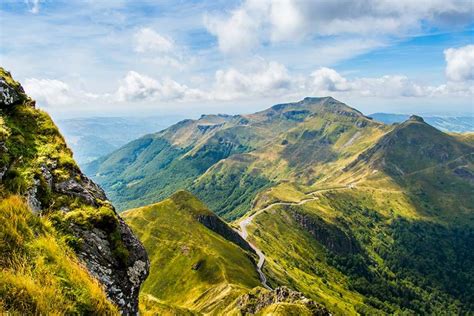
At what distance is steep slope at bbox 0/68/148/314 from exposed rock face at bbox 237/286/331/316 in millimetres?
74787

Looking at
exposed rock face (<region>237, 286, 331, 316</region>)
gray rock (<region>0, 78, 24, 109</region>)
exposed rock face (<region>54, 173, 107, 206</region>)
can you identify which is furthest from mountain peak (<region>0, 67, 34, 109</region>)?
exposed rock face (<region>237, 286, 331, 316</region>)

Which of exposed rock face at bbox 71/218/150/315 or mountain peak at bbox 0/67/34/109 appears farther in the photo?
mountain peak at bbox 0/67/34/109

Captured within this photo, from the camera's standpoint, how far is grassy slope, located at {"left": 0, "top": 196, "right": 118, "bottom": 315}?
941cm

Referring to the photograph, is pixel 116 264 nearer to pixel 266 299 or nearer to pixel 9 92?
pixel 9 92

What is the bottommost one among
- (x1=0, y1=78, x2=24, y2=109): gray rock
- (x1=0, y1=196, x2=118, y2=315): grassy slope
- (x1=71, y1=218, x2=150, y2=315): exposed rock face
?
(x1=71, y1=218, x2=150, y2=315): exposed rock face

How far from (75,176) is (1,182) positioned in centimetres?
530

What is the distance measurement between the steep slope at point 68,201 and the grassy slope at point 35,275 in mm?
2259

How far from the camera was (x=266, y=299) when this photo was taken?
102375 mm

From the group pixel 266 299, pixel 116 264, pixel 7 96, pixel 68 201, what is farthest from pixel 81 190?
pixel 266 299

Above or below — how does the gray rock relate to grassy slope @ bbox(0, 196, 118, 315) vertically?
above

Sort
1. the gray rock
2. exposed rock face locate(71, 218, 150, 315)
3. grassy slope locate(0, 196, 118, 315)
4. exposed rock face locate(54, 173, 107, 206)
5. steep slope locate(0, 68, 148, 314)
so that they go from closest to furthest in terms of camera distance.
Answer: grassy slope locate(0, 196, 118, 315), steep slope locate(0, 68, 148, 314), exposed rock face locate(71, 218, 150, 315), exposed rock face locate(54, 173, 107, 206), the gray rock

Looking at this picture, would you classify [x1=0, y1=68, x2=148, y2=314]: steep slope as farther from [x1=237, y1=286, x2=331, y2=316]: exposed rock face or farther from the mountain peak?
[x1=237, y1=286, x2=331, y2=316]: exposed rock face

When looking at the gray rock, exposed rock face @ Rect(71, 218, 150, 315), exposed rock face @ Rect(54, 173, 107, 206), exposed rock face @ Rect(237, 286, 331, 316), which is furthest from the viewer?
exposed rock face @ Rect(237, 286, 331, 316)

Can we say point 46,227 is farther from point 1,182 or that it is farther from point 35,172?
point 35,172
